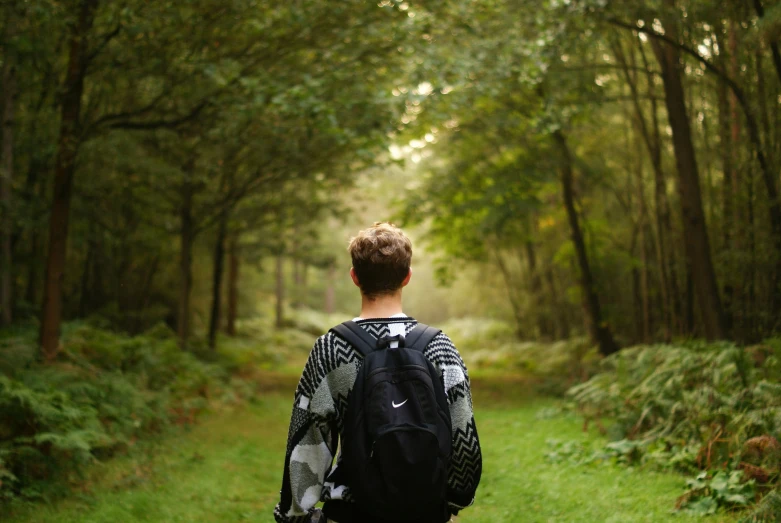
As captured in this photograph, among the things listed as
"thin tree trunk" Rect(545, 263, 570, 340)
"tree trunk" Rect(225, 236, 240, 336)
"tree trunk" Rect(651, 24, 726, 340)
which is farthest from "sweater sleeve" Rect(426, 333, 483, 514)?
"tree trunk" Rect(225, 236, 240, 336)

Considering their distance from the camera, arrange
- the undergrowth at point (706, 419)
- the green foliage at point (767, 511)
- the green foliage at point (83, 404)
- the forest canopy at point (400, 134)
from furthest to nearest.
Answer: the forest canopy at point (400, 134), the green foliage at point (83, 404), the undergrowth at point (706, 419), the green foliage at point (767, 511)

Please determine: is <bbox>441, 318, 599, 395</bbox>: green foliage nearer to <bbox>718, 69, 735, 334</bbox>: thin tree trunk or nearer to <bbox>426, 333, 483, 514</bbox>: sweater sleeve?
<bbox>718, 69, 735, 334</bbox>: thin tree trunk

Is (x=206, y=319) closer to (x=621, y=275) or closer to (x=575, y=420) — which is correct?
(x=621, y=275)

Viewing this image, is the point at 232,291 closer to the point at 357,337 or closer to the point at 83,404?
the point at 83,404

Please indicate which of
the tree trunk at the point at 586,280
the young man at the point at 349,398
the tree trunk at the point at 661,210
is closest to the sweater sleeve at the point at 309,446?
the young man at the point at 349,398

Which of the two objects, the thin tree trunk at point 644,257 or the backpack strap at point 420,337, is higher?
the thin tree trunk at point 644,257

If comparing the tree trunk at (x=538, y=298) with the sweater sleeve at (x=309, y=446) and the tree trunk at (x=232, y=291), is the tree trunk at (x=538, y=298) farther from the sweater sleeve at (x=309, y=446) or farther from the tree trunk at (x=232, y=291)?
the sweater sleeve at (x=309, y=446)

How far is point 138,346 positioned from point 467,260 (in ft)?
34.0

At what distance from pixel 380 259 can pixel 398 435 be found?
0.70 m

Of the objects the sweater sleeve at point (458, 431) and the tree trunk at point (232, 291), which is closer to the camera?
the sweater sleeve at point (458, 431)

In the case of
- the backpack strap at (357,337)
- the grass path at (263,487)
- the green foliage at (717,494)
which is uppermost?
the backpack strap at (357,337)

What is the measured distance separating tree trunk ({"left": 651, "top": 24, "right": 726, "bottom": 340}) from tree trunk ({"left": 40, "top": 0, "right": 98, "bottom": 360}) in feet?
25.4

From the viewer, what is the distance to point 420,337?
104 inches

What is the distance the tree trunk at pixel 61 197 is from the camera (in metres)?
8.43
